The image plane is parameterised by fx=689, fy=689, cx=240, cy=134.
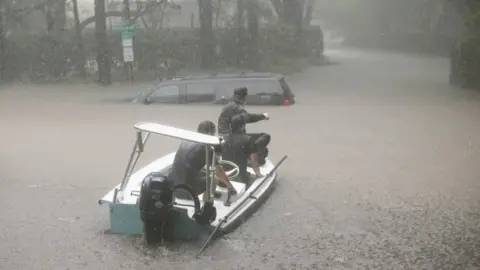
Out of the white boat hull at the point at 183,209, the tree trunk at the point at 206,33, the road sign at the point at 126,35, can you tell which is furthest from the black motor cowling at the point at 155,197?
the tree trunk at the point at 206,33

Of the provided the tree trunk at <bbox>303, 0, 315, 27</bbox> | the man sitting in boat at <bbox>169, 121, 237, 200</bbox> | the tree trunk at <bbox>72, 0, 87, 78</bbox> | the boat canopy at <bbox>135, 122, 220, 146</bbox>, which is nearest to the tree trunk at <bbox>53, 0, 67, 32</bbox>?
the tree trunk at <bbox>72, 0, 87, 78</bbox>

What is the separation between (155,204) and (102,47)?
2027cm

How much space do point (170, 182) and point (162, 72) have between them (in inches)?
788

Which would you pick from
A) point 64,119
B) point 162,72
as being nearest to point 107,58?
point 162,72

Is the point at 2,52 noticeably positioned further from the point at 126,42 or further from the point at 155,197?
the point at 155,197

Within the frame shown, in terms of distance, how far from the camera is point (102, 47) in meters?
26.3

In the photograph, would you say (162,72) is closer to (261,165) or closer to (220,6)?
(220,6)

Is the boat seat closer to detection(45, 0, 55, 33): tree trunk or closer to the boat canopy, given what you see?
the boat canopy

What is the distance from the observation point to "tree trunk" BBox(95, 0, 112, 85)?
25.9 m

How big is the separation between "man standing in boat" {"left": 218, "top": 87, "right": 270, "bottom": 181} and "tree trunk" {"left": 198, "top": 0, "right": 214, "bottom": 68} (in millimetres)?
18250

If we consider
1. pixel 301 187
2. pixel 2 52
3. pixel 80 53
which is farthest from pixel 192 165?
pixel 2 52

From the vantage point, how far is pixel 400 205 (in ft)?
29.6

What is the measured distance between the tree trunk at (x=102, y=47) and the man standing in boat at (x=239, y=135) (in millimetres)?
17031

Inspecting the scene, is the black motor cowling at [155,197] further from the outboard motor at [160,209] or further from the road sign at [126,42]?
the road sign at [126,42]
